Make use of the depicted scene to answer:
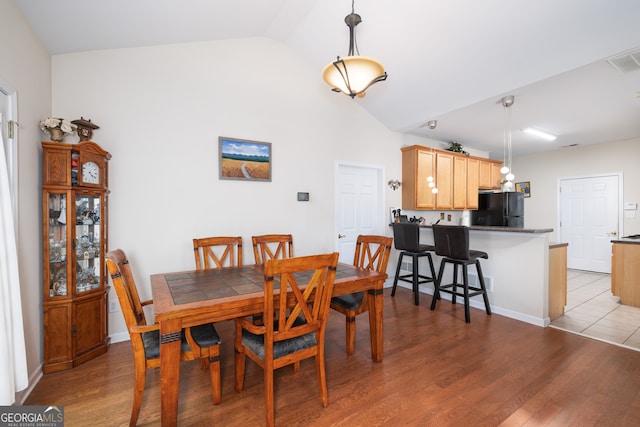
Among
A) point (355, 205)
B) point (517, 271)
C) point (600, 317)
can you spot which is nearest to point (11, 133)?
point (355, 205)

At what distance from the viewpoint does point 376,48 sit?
3.20m

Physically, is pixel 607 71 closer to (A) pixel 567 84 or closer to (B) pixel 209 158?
(A) pixel 567 84

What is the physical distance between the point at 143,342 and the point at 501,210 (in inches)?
221

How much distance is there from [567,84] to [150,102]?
183 inches

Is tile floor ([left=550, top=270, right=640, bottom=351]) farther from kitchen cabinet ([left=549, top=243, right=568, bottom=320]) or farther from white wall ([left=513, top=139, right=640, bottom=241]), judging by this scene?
white wall ([left=513, top=139, right=640, bottom=241])

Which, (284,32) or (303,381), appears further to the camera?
(284,32)

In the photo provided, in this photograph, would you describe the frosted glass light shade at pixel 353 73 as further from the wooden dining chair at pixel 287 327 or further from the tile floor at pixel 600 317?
the tile floor at pixel 600 317

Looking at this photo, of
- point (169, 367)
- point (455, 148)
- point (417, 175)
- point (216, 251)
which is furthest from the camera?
point (455, 148)

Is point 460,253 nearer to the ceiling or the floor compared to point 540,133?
nearer to the floor

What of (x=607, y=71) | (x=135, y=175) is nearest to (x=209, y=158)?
(x=135, y=175)

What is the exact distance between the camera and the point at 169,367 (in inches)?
59.7

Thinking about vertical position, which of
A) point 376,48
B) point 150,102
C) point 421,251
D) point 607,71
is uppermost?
point 376,48

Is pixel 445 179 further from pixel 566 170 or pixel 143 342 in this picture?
pixel 143 342

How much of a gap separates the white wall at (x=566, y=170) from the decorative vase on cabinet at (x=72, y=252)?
26.1 feet
